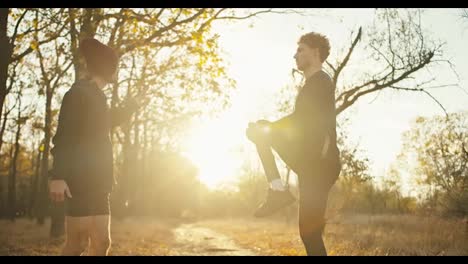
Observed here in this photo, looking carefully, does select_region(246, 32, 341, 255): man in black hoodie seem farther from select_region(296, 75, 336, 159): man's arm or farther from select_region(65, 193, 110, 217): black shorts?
select_region(65, 193, 110, 217): black shorts

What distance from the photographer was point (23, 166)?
2184 inches

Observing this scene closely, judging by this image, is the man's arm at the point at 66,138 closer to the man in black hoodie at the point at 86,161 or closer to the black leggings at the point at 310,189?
Result: the man in black hoodie at the point at 86,161

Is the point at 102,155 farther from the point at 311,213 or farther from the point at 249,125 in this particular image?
the point at 311,213

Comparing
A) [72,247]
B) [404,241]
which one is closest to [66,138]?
[72,247]

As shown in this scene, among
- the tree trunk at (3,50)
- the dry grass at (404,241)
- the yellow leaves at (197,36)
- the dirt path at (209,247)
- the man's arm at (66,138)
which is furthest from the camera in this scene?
the dirt path at (209,247)

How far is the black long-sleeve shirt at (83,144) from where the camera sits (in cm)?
411

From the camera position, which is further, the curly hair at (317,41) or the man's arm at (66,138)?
the curly hair at (317,41)

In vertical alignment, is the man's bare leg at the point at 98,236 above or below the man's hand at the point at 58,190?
below

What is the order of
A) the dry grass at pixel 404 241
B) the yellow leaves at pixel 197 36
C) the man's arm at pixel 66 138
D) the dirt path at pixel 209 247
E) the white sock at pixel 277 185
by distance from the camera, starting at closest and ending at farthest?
the man's arm at pixel 66 138, the white sock at pixel 277 185, the yellow leaves at pixel 197 36, the dry grass at pixel 404 241, the dirt path at pixel 209 247

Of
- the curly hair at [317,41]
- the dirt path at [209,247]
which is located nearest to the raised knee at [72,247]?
the curly hair at [317,41]

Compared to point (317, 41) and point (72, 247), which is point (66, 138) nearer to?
point (72, 247)

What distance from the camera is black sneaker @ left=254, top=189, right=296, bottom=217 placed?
4.21m
